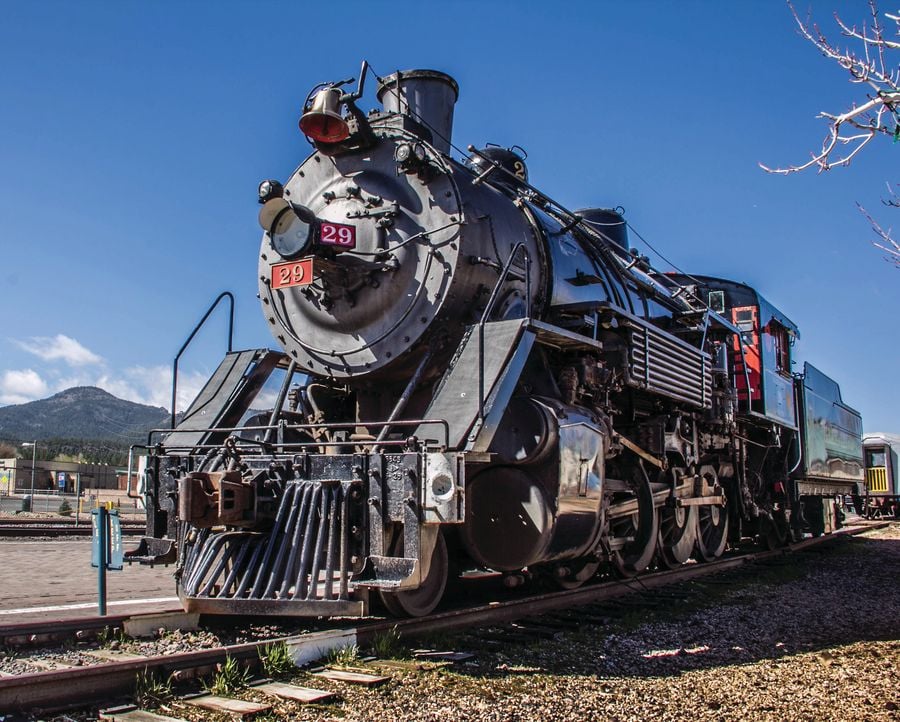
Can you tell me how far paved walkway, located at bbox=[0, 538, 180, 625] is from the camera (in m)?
6.25

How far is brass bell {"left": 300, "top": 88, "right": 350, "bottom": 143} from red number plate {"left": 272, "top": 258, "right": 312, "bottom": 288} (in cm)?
112

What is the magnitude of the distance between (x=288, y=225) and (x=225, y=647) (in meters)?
3.18

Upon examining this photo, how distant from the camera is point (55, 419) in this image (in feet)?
596

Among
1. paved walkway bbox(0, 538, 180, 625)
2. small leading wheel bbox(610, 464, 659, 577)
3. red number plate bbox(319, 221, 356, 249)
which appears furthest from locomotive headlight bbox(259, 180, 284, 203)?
small leading wheel bbox(610, 464, 659, 577)

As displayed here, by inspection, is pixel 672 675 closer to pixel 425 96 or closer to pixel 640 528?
pixel 640 528

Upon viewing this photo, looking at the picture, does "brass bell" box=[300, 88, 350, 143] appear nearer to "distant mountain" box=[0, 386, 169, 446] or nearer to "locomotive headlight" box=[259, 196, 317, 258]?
"locomotive headlight" box=[259, 196, 317, 258]

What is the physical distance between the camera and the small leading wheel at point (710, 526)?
9.28m

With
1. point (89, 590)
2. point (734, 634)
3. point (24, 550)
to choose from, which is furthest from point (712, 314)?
point (24, 550)

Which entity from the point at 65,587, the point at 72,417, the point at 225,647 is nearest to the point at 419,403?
the point at 225,647

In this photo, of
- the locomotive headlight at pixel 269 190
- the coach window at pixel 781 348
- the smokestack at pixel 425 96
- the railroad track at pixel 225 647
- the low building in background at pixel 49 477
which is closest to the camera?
the railroad track at pixel 225 647

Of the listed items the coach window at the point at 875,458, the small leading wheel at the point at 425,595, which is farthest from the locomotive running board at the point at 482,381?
the coach window at the point at 875,458

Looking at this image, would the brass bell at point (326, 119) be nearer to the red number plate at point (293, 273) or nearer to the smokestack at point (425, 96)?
the smokestack at point (425, 96)

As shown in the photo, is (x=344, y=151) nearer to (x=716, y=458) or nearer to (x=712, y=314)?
(x=712, y=314)

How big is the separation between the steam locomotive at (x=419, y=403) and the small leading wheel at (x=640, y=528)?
0.02 m
